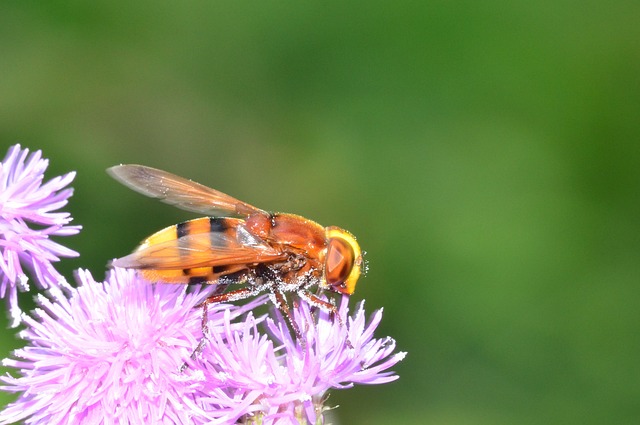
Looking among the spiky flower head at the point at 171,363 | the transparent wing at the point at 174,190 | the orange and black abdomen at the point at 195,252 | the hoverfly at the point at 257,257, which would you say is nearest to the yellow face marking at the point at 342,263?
the hoverfly at the point at 257,257

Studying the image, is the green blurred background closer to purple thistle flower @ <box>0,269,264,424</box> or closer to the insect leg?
the insect leg

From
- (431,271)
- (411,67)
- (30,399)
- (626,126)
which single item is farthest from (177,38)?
(30,399)

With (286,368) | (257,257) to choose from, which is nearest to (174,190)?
(257,257)

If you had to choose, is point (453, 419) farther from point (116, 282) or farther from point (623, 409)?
point (116, 282)

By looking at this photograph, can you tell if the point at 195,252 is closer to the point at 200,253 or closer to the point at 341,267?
the point at 200,253

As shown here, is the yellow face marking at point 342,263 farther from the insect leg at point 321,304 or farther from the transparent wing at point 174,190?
the transparent wing at point 174,190

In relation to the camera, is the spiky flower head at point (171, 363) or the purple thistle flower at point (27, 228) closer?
the spiky flower head at point (171, 363)
